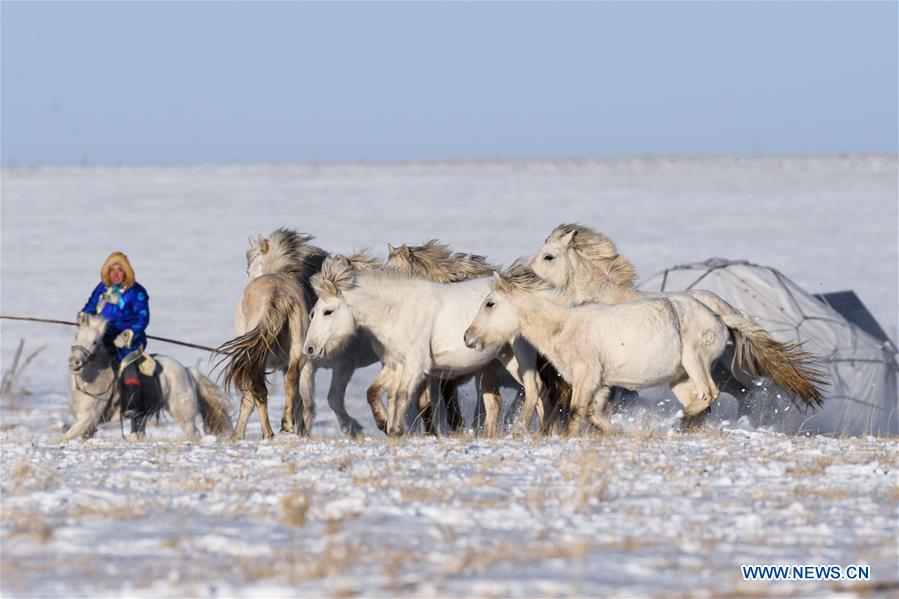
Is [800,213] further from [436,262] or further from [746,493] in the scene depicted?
[746,493]

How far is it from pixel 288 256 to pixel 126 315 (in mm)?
1464

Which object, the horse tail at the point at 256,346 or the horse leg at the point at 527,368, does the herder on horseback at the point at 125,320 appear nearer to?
the horse tail at the point at 256,346

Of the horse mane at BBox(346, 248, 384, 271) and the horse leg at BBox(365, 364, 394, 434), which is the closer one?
the horse leg at BBox(365, 364, 394, 434)

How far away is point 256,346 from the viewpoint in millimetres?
10414

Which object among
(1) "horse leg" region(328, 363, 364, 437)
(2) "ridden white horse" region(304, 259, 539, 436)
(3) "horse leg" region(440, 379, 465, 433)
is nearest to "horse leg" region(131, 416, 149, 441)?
(1) "horse leg" region(328, 363, 364, 437)

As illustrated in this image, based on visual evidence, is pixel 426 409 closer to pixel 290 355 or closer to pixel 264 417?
pixel 290 355

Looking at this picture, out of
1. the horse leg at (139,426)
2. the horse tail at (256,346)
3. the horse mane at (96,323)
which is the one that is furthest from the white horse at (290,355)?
the horse mane at (96,323)

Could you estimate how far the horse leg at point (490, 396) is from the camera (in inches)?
419

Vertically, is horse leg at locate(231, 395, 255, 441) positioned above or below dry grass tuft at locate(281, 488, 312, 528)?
below

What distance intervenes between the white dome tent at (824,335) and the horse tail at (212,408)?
688cm

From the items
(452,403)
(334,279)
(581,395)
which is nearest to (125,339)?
(334,279)

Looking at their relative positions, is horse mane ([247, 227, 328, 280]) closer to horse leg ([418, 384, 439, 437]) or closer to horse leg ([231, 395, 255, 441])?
horse leg ([231, 395, 255, 441])

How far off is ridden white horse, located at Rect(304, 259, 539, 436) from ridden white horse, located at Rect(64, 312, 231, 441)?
4.64 feet

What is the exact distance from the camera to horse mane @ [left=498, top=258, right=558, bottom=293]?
9.99 meters
